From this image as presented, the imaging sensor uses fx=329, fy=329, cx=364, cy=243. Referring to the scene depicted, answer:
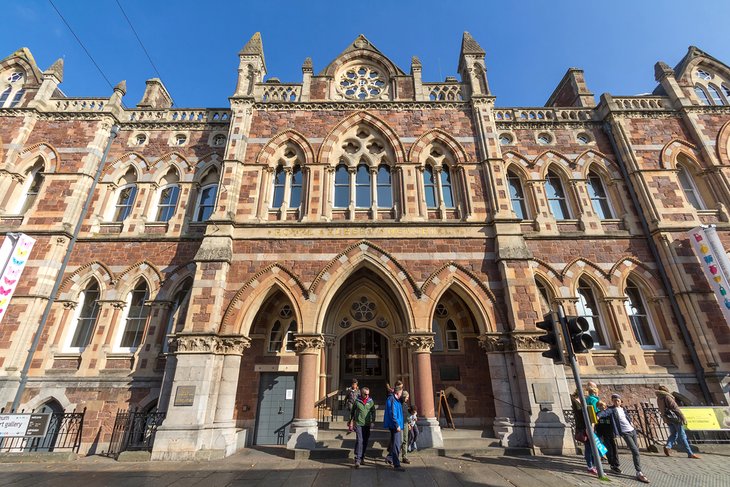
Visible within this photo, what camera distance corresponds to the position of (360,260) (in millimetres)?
10992

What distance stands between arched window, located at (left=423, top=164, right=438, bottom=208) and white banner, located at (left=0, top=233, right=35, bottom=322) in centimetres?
1450

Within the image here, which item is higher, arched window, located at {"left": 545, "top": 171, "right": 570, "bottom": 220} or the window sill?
arched window, located at {"left": 545, "top": 171, "right": 570, "bottom": 220}

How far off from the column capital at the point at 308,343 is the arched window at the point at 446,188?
6.71m

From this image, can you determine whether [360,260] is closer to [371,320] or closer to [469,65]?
[371,320]

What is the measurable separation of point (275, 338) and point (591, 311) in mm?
11613

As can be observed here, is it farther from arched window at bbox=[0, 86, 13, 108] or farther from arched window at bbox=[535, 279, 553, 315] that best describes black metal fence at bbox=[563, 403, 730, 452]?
arched window at bbox=[0, 86, 13, 108]

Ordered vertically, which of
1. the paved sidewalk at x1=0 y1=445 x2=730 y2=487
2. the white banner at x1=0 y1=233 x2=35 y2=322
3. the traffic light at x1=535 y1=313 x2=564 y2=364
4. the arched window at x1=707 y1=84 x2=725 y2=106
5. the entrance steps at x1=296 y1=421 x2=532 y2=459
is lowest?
the paved sidewalk at x1=0 y1=445 x2=730 y2=487

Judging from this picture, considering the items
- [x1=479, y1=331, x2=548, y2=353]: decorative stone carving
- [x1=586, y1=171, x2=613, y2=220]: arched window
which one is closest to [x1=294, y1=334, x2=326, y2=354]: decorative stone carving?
[x1=479, y1=331, x2=548, y2=353]: decorative stone carving

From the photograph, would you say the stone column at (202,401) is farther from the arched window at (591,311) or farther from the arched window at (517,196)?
the arched window at (591,311)

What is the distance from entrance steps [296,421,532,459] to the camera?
8.45 m

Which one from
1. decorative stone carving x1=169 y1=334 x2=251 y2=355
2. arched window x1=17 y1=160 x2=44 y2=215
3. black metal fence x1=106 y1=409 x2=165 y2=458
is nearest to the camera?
black metal fence x1=106 y1=409 x2=165 y2=458

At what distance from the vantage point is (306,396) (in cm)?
940

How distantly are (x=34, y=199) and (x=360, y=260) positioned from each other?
13.7 m

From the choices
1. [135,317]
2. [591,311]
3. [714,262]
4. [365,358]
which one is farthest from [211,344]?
[714,262]
